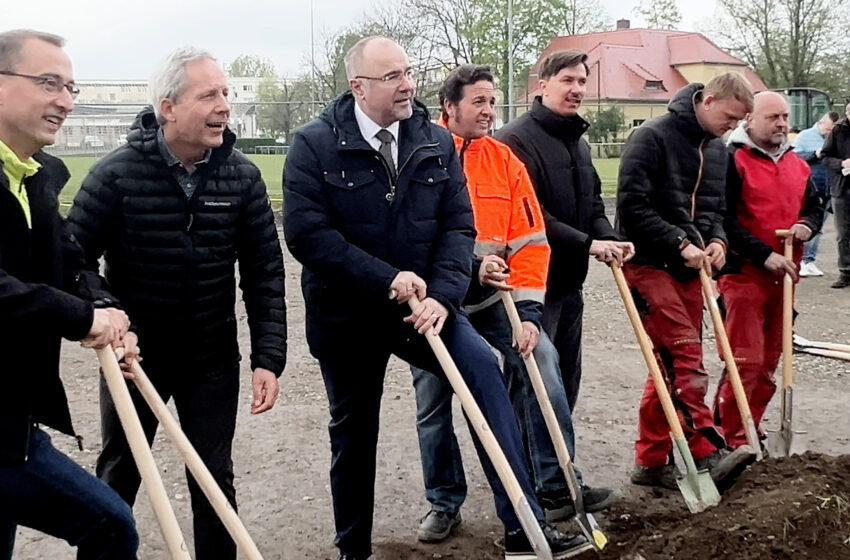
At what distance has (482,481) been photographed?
17.8 ft

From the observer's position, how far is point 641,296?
527 centimetres

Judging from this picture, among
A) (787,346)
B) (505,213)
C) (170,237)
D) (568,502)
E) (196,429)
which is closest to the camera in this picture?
(170,237)

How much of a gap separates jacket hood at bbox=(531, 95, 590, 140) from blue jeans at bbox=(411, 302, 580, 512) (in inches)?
38.2

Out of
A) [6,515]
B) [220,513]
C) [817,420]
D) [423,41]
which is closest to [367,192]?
[220,513]

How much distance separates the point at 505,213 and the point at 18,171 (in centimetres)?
232

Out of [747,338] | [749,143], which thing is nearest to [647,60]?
[749,143]

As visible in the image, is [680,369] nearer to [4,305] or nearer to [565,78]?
[565,78]

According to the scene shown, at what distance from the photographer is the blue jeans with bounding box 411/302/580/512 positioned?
15.2ft

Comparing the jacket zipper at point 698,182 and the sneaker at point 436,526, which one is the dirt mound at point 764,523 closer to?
the sneaker at point 436,526

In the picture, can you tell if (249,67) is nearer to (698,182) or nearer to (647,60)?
(647,60)

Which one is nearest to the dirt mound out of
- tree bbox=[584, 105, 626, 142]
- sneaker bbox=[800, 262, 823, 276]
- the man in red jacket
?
the man in red jacket

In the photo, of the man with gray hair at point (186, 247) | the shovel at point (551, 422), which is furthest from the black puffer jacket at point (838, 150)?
the man with gray hair at point (186, 247)

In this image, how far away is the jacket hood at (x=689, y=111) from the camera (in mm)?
5203

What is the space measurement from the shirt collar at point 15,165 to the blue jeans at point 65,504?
77cm
